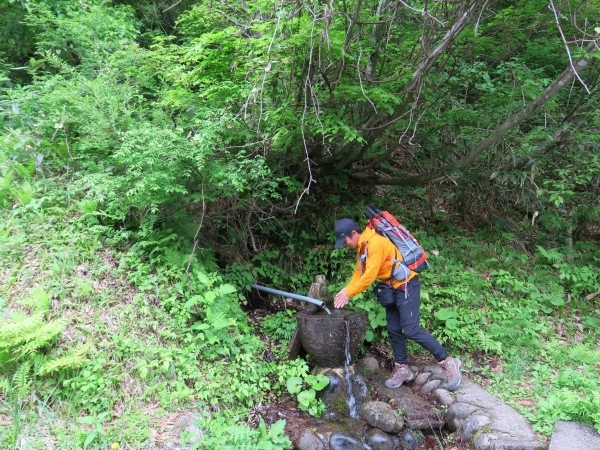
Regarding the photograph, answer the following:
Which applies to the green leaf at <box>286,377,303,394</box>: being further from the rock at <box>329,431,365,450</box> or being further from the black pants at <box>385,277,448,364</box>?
the black pants at <box>385,277,448,364</box>

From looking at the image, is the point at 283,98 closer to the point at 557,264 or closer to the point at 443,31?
the point at 443,31

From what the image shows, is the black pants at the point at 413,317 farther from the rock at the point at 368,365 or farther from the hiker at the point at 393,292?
the rock at the point at 368,365

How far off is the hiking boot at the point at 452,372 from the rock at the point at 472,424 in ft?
1.83

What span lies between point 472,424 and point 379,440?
104 cm

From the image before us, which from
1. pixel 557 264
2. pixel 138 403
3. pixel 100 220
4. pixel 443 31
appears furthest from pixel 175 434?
pixel 557 264

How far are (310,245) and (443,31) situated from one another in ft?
12.8

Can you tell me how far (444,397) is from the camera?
199 inches

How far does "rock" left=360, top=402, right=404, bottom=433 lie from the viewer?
15.5 ft

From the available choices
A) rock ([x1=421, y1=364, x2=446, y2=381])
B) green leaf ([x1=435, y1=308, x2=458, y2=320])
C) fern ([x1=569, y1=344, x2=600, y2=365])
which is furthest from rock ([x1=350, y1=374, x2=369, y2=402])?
fern ([x1=569, y1=344, x2=600, y2=365])

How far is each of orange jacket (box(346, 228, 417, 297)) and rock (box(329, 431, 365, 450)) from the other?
1.57 m

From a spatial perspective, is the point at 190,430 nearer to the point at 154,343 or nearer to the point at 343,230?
the point at 154,343

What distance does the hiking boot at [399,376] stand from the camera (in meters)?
5.32

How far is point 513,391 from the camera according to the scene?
5.00 m

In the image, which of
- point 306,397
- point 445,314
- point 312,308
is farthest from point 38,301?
point 445,314
